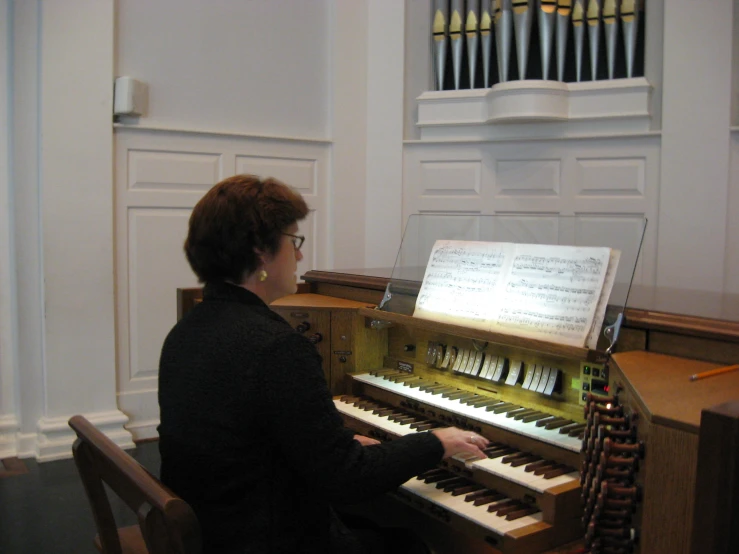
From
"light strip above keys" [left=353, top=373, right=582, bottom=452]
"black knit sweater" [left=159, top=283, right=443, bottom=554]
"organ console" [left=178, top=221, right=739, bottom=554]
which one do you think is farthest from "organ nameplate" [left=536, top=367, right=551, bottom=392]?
"black knit sweater" [left=159, top=283, right=443, bottom=554]

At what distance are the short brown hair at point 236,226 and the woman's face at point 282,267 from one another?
2 cm

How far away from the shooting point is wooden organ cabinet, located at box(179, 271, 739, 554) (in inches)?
42.8

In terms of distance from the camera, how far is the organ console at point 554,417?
1093 millimetres

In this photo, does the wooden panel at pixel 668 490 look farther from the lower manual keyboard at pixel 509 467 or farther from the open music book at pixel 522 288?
the open music book at pixel 522 288

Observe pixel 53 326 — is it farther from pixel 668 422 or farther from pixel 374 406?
pixel 668 422

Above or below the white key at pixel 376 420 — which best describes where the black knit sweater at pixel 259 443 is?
above

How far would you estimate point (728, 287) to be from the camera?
3953mm

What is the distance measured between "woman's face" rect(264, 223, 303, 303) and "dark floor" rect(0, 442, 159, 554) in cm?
169

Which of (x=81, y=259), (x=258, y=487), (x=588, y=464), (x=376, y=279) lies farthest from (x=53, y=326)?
(x=588, y=464)

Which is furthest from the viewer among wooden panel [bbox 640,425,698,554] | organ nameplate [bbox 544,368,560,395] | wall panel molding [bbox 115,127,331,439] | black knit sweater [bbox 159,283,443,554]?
wall panel molding [bbox 115,127,331,439]

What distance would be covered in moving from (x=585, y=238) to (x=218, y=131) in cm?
281

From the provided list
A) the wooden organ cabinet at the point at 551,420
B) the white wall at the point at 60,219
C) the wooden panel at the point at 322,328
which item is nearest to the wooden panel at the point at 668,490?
the wooden organ cabinet at the point at 551,420

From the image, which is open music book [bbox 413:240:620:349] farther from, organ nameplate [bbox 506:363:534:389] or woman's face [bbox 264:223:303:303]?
woman's face [bbox 264:223:303:303]

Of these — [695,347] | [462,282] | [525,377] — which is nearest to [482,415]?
[525,377]
